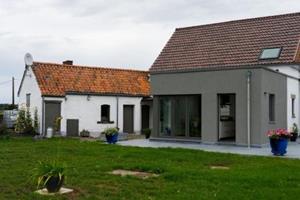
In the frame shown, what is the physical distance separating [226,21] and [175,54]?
143 inches

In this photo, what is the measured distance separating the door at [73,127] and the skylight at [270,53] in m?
13.2

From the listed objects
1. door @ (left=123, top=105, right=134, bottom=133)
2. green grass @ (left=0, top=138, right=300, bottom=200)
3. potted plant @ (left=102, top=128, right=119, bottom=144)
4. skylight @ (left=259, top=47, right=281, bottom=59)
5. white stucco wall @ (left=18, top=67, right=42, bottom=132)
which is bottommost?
green grass @ (left=0, top=138, right=300, bottom=200)

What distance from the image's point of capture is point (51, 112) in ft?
94.9

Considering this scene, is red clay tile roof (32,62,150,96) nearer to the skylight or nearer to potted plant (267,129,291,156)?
the skylight

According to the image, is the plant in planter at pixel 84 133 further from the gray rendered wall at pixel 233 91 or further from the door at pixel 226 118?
the door at pixel 226 118

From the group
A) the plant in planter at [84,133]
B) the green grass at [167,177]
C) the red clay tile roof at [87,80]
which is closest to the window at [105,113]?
the red clay tile roof at [87,80]

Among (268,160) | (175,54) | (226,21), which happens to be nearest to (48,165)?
(268,160)

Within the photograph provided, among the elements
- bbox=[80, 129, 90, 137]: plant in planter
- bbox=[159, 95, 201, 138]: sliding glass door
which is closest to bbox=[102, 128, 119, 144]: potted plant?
bbox=[159, 95, 201, 138]: sliding glass door

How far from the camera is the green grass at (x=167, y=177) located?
28.3ft

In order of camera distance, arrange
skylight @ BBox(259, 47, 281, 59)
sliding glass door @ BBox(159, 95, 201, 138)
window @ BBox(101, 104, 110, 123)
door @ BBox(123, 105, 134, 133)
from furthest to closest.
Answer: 1. door @ BBox(123, 105, 134, 133)
2. window @ BBox(101, 104, 110, 123)
3. skylight @ BBox(259, 47, 281, 59)
4. sliding glass door @ BBox(159, 95, 201, 138)

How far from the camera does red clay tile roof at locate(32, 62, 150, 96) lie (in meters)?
29.7

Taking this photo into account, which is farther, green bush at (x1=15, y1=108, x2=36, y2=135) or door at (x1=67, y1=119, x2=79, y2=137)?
door at (x1=67, y1=119, x2=79, y2=137)

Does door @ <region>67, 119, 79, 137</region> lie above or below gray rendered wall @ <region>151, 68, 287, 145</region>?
below

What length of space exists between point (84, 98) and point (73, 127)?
6.87 ft
